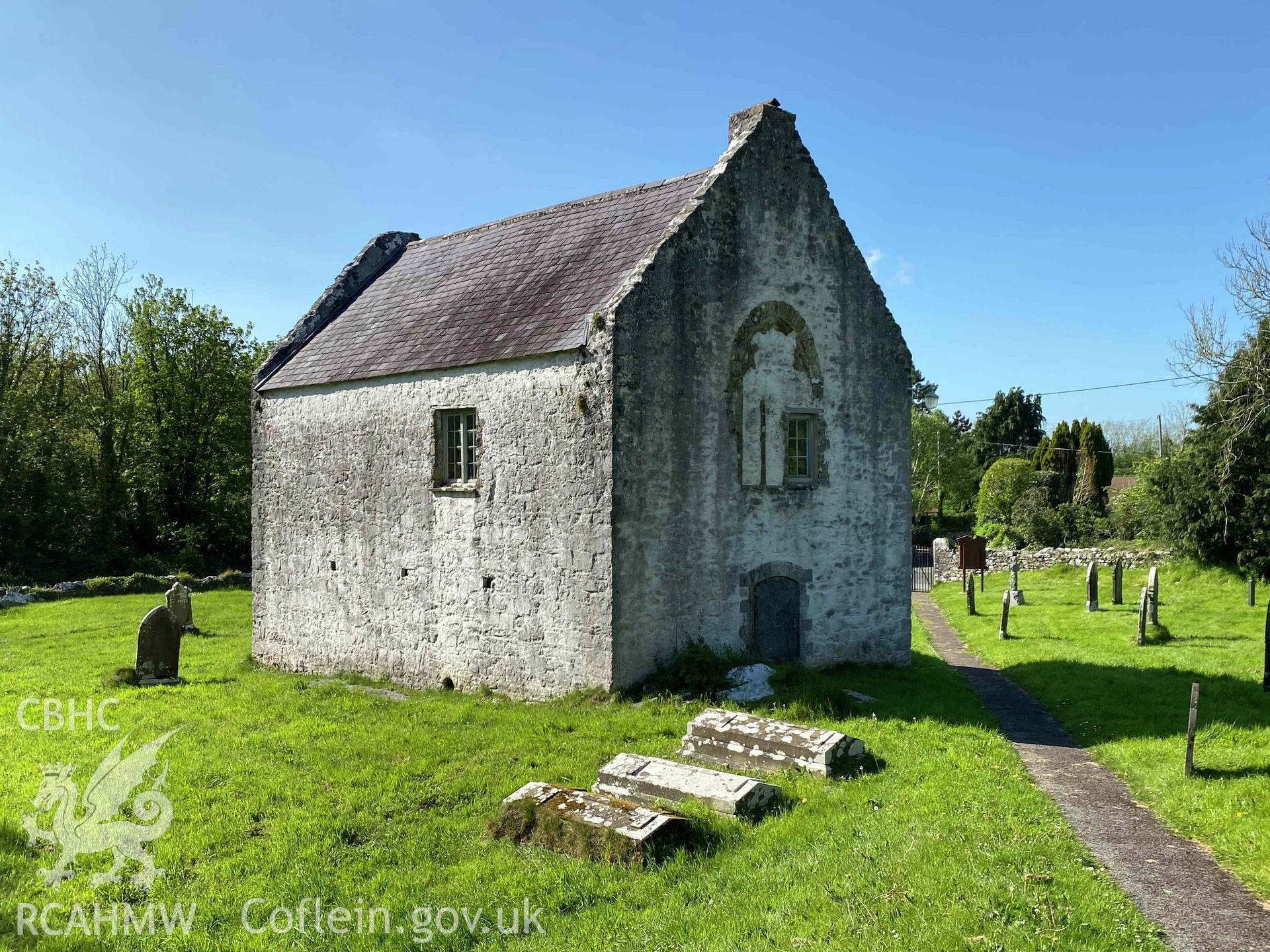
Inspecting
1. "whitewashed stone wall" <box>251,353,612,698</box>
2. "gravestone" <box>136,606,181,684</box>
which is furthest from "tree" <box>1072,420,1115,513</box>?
"gravestone" <box>136,606,181,684</box>

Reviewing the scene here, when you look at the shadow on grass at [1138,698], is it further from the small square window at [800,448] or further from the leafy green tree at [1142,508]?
the leafy green tree at [1142,508]

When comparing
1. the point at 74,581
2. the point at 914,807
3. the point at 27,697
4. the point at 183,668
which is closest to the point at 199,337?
the point at 74,581

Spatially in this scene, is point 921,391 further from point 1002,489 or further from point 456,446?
point 456,446

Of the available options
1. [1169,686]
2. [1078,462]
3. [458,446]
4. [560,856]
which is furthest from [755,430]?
[1078,462]

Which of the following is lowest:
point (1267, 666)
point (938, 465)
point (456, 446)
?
point (1267, 666)

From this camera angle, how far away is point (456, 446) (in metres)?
15.4

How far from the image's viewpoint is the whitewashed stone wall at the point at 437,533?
1320 cm

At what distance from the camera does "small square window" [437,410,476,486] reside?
1516 centimetres

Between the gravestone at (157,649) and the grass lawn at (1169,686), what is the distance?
15.4 meters

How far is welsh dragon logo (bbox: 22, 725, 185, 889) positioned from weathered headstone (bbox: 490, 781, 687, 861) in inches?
127

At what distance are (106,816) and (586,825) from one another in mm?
5399

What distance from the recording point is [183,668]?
17.7m

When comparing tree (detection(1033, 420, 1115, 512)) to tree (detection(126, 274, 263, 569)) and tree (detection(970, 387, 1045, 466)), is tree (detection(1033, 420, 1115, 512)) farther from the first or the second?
tree (detection(126, 274, 263, 569))

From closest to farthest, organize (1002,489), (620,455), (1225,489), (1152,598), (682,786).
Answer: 1. (682,786)
2. (620,455)
3. (1152,598)
4. (1225,489)
5. (1002,489)
